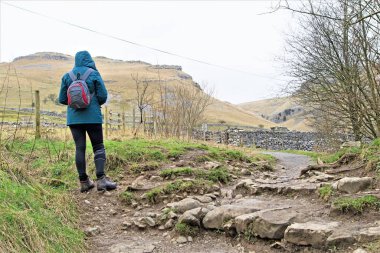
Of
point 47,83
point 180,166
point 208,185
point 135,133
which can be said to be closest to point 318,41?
point 135,133

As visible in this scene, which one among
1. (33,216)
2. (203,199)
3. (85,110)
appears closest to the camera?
(33,216)

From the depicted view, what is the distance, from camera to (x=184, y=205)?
496 cm

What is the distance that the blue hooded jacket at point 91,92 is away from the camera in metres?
5.30

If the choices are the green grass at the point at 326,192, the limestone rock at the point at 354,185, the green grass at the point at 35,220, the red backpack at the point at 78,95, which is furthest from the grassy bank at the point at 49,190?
the limestone rock at the point at 354,185

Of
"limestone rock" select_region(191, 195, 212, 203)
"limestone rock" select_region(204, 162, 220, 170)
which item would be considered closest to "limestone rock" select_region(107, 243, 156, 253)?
"limestone rock" select_region(191, 195, 212, 203)

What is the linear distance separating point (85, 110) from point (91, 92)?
28 cm

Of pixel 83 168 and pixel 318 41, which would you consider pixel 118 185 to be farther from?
pixel 318 41

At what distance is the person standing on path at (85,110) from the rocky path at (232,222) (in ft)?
1.52

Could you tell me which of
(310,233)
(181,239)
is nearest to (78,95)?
(181,239)

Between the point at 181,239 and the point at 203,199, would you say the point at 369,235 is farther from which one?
the point at 203,199

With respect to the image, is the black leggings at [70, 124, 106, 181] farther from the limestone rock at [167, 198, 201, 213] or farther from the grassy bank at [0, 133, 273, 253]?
the limestone rock at [167, 198, 201, 213]

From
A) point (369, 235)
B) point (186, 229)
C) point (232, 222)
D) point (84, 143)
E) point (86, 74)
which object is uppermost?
point (86, 74)

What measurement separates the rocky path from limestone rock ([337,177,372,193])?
0.01 metres

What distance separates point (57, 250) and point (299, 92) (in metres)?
11.9
